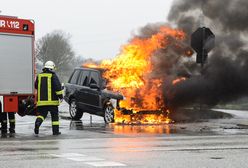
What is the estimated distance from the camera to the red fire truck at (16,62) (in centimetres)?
1437

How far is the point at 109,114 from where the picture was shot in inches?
725

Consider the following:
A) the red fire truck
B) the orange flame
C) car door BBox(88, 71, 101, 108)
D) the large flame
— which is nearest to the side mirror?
car door BBox(88, 71, 101, 108)

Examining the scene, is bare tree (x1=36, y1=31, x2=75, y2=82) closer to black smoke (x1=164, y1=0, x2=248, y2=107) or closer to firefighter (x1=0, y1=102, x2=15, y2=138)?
black smoke (x1=164, y1=0, x2=248, y2=107)

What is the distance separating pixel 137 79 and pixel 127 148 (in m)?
8.84

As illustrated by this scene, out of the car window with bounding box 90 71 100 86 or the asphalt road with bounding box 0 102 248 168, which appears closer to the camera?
the asphalt road with bounding box 0 102 248 168

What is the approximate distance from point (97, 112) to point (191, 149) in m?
8.39

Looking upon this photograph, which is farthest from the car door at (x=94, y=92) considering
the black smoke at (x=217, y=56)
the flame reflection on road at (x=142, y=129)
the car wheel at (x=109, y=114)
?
the black smoke at (x=217, y=56)

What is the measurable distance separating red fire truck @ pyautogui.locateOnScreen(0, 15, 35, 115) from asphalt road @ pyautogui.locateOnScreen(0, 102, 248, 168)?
2.89 feet

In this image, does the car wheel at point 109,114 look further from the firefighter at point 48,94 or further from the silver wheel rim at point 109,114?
the firefighter at point 48,94

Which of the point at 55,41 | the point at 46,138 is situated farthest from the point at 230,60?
the point at 55,41

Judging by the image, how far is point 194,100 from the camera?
20938 millimetres

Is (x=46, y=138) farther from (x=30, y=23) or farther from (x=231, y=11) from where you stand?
(x=231, y=11)

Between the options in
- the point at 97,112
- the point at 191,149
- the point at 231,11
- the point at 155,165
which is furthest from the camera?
the point at 231,11

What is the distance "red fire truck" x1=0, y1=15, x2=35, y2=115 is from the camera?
14.4m
